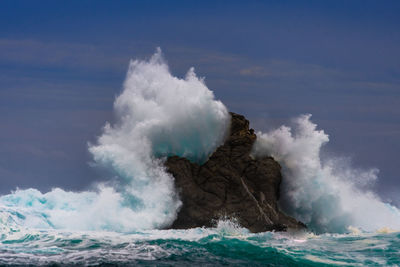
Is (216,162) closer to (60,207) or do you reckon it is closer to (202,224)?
(202,224)

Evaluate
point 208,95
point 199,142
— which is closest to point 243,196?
point 199,142

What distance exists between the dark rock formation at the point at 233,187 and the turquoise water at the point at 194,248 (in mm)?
667

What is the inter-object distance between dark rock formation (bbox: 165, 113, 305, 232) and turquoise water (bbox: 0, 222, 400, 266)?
667 mm

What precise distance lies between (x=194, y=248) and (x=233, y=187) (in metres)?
5.57

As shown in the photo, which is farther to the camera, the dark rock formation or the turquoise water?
the dark rock formation

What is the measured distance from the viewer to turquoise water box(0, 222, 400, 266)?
56.7 feet

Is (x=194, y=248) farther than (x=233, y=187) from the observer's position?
No

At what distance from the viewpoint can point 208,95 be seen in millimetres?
26000

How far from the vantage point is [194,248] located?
19.0 meters

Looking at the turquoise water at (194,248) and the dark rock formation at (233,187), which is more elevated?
the dark rock formation at (233,187)

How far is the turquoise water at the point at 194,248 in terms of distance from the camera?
681 inches

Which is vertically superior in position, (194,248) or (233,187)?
(233,187)

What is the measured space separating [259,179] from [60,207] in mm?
9662

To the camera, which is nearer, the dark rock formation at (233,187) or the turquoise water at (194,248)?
the turquoise water at (194,248)
